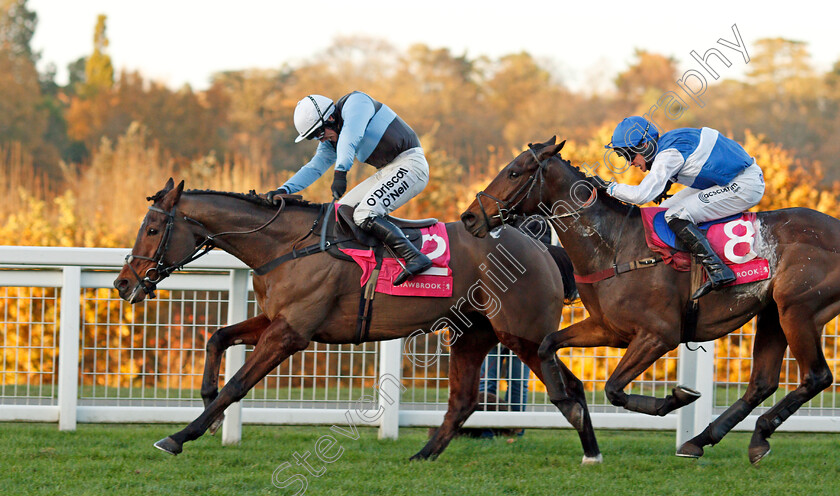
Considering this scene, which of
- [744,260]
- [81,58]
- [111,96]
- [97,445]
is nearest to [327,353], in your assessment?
[97,445]

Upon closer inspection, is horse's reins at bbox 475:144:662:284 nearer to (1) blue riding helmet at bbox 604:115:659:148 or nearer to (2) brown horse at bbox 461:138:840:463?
(2) brown horse at bbox 461:138:840:463

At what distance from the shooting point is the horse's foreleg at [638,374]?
4766 millimetres

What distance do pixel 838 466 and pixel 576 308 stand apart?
1960 mm

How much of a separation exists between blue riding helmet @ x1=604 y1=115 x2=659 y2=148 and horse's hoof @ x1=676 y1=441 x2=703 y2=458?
172 centimetres

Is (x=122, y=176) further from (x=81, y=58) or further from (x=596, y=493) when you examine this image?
(x=81, y=58)

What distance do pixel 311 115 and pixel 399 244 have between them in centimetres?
94

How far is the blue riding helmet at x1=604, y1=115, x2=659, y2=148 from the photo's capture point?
4.91 m

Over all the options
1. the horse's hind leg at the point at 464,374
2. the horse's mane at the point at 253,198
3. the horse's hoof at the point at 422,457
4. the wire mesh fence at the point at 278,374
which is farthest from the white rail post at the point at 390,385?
the horse's mane at the point at 253,198

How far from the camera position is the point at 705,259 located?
15.6ft

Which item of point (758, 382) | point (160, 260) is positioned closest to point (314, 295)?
point (160, 260)

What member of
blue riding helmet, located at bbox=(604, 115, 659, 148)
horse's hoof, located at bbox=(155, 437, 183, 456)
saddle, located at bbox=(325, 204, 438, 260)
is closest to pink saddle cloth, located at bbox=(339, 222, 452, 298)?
saddle, located at bbox=(325, 204, 438, 260)

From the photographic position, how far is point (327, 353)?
6199 millimetres

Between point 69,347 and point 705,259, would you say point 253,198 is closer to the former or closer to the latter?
point 69,347

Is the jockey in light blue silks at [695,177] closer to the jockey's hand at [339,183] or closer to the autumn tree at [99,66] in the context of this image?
the jockey's hand at [339,183]
